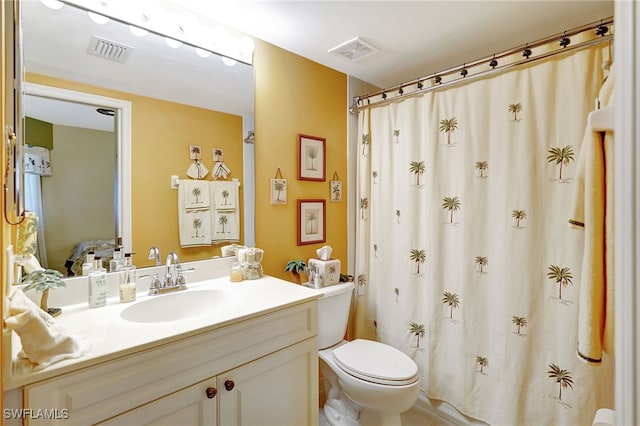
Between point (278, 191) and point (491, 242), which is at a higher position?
point (278, 191)

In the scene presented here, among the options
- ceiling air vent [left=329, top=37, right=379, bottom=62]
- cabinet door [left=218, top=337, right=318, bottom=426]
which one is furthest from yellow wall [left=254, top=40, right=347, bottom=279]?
cabinet door [left=218, top=337, right=318, bottom=426]

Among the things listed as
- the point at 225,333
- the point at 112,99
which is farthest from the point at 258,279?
the point at 112,99

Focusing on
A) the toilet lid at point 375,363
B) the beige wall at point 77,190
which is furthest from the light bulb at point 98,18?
the toilet lid at point 375,363

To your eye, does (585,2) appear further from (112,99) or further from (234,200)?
(112,99)

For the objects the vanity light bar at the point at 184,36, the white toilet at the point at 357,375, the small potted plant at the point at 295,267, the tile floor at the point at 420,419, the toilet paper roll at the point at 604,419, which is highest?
the vanity light bar at the point at 184,36

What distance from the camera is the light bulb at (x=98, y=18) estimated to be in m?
1.31

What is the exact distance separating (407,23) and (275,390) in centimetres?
182

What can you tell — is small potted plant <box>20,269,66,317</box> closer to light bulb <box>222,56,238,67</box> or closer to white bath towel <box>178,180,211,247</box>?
white bath towel <box>178,180,211,247</box>

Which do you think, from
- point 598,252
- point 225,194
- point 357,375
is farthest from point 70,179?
point 598,252

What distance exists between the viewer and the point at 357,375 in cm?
156

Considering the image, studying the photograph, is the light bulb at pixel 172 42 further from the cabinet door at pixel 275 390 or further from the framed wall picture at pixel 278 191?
the cabinet door at pixel 275 390

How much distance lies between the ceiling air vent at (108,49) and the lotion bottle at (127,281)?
33.6 inches

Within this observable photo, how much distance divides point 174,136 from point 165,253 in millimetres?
560

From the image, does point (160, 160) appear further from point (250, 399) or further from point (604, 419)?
point (604, 419)
